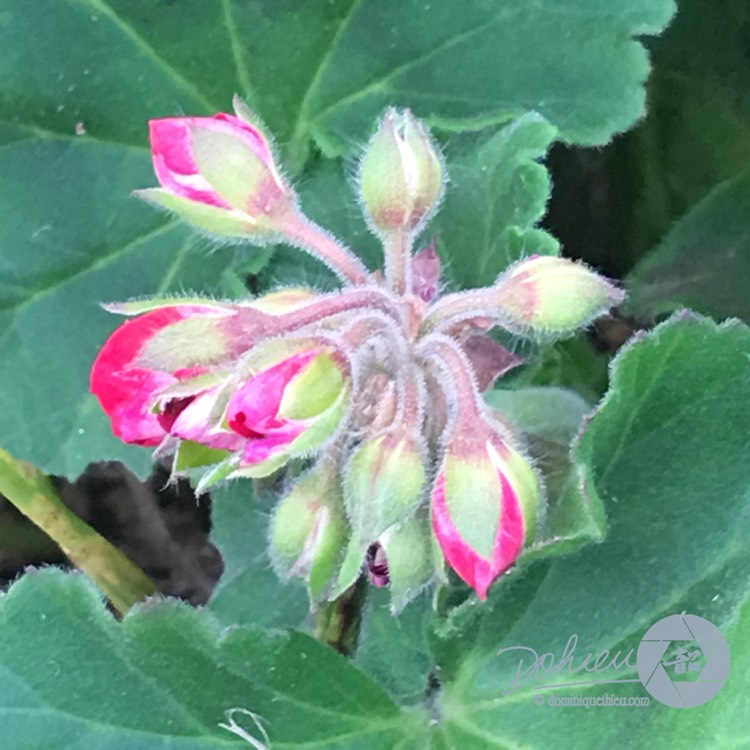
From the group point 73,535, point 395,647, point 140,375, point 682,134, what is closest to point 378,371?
point 140,375

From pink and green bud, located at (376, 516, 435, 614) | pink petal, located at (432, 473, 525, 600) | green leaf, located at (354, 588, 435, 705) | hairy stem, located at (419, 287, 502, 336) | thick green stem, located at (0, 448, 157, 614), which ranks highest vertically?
hairy stem, located at (419, 287, 502, 336)

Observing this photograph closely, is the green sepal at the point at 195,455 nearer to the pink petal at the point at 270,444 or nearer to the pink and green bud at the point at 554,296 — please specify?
the pink petal at the point at 270,444

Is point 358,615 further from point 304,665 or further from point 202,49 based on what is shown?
point 202,49

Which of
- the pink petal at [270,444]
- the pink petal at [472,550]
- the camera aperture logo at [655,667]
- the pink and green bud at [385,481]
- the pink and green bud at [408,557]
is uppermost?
the pink petal at [270,444]

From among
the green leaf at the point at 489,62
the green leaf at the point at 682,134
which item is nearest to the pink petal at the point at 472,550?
the green leaf at the point at 489,62

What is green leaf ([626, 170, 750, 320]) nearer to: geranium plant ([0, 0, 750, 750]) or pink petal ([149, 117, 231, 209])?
geranium plant ([0, 0, 750, 750])

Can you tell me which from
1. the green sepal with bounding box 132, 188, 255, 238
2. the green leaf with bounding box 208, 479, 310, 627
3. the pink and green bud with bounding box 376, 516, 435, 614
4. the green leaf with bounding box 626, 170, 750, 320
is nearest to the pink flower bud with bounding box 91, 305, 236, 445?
the green sepal with bounding box 132, 188, 255, 238

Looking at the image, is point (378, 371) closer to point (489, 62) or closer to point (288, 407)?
point (288, 407)
